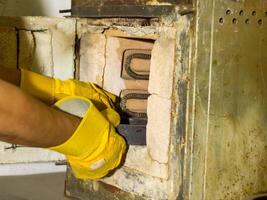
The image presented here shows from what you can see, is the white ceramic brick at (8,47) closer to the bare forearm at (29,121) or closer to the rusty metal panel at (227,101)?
the bare forearm at (29,121)

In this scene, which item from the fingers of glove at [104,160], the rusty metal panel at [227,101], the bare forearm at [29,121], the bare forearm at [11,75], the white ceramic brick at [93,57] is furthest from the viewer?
the white ceramic brick at [93,57]

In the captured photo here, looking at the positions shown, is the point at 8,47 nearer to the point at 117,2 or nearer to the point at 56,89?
the point at 56,89

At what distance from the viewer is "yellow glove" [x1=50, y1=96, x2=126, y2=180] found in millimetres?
1316

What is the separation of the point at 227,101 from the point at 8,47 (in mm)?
833

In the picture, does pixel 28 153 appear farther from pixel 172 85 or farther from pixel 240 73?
pixel 240 73

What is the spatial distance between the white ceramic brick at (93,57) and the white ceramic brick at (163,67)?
277 mm

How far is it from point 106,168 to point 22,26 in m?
0.63

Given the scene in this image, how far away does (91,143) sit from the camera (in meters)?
1.34

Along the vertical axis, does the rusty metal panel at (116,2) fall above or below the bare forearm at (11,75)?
above

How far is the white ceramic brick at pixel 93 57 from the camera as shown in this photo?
165cm

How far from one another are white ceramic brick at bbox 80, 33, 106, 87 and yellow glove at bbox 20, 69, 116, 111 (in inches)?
3.1

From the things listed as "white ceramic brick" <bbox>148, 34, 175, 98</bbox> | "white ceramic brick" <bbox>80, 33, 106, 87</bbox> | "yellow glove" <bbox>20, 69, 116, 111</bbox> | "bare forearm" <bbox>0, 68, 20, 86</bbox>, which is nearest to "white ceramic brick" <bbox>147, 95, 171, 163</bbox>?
"white ceramic brick" <bbox>148, 34, 175, 98</bbox>

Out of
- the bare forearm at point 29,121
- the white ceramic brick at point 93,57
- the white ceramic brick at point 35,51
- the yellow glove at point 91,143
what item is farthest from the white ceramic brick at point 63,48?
the bare forearm at point 29,121

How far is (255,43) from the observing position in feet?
4.40
